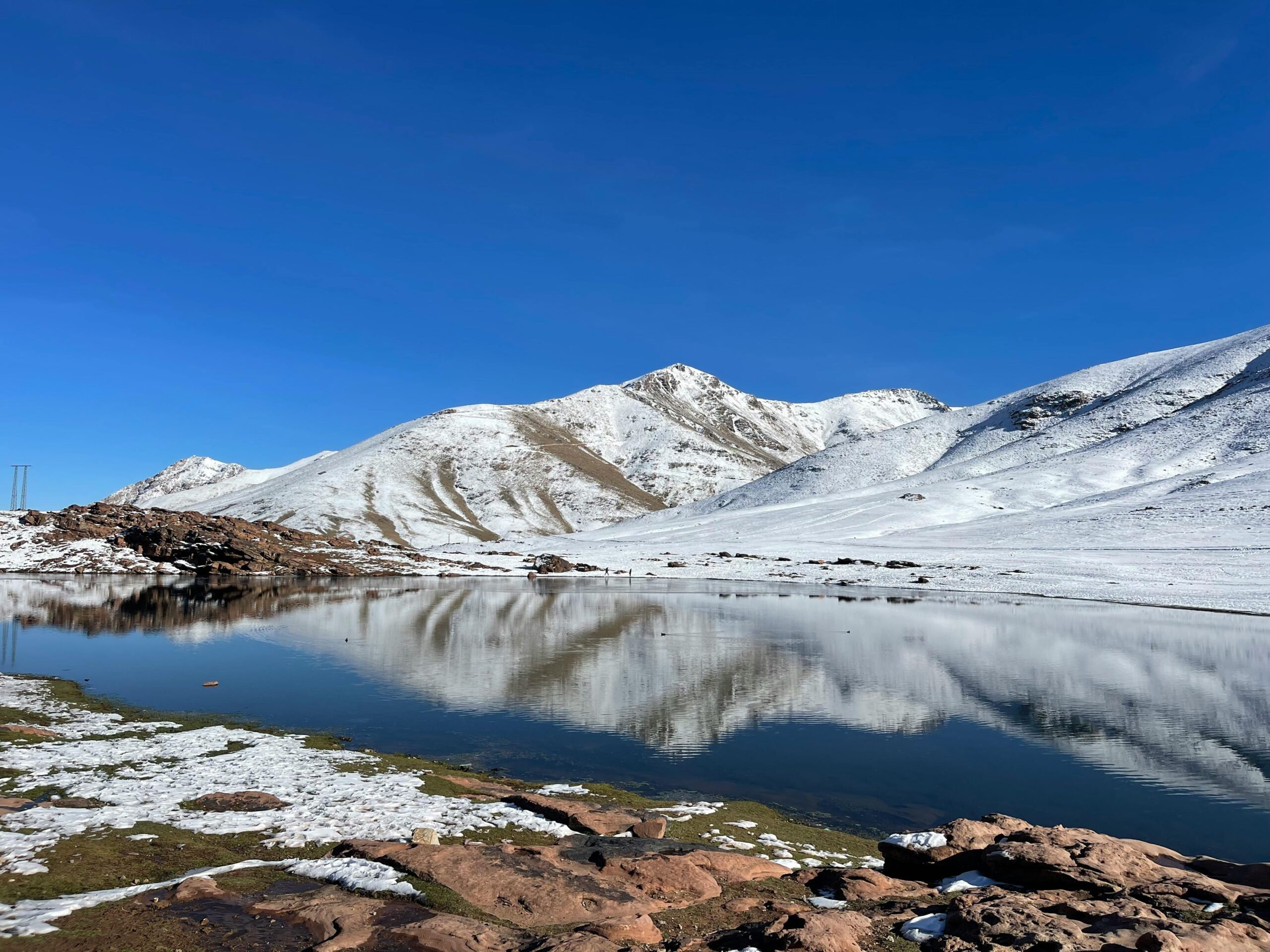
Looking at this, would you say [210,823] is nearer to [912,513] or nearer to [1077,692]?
[1077,692]

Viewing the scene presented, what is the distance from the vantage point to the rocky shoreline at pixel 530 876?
864 centimetres

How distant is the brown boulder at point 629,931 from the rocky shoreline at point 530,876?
0.03 metres

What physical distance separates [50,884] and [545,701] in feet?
60.5

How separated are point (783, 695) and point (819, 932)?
70.0ft

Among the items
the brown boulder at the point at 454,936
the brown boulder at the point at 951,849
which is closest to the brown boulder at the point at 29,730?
the brown boulder at the point at 454,936

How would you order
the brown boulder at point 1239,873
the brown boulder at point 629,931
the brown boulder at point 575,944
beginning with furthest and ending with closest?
1. the brown boulder at point 1239,873
2. the brown boulder at point 629,931
3. the brown boulder at point 575,944

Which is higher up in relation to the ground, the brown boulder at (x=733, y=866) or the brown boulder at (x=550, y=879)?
the brown boulder at (x=550, y=879)

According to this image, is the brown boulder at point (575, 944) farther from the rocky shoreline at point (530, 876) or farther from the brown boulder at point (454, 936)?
the brown boulder at point (454, 936)

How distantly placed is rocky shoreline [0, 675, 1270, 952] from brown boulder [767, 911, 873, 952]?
0.09 feet

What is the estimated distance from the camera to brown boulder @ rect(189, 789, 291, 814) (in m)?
14.0

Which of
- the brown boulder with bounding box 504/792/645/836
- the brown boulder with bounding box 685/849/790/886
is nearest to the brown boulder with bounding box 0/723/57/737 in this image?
the brown boulder with bounding box 504/792/645/836

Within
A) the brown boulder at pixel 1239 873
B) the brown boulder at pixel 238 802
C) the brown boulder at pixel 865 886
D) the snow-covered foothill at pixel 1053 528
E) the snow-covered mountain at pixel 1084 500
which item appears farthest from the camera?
the snow-covered mountain at pixel 1084 500

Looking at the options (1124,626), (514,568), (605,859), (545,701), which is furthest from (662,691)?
(514,568)

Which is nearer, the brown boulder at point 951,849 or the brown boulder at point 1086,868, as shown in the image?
the brown boulder at point 1086,868
